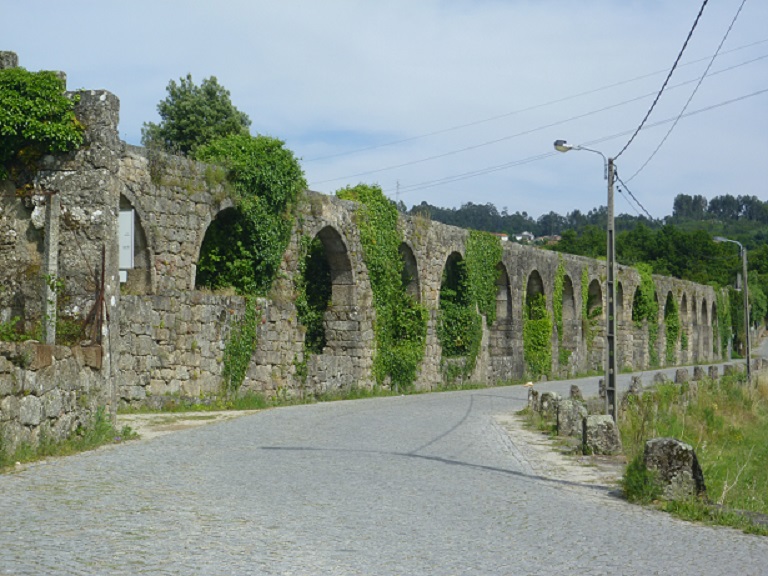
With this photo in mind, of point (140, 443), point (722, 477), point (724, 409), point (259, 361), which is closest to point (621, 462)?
point (722, 477)

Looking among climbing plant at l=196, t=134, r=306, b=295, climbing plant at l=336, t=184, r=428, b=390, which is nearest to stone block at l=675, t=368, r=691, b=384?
climbing plant at l=336, t=184, r=428, b=390

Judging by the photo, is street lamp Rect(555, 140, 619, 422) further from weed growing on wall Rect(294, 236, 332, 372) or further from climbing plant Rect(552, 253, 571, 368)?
climbing plant Rect(552, 253, 571, 368)

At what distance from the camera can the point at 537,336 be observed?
112 ft

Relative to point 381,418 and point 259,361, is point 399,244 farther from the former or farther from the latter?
point 381,418

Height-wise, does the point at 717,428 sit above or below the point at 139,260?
below

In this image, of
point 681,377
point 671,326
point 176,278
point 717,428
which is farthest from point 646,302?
point 176,278

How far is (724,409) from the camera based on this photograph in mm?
23328

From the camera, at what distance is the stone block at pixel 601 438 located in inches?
448

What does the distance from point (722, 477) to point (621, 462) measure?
9.66 feet

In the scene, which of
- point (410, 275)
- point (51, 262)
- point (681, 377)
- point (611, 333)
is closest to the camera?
point (51, 262)

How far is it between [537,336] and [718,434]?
14.6m

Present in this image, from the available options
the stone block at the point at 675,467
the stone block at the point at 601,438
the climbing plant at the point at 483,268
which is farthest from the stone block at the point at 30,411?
the climbing plant at the point at 483,268

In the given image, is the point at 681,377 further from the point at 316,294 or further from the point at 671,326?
the point at 671,326

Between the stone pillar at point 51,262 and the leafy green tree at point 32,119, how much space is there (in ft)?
2.29
